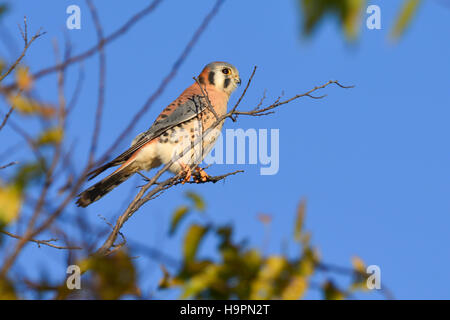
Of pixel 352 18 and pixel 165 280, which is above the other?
pixel 352 18

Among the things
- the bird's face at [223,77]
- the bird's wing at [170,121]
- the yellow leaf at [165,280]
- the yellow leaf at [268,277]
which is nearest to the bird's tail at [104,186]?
the bird's wing at [170,121]

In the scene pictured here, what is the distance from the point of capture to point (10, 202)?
1.33 m

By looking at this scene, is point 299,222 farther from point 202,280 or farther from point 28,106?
point 28,106

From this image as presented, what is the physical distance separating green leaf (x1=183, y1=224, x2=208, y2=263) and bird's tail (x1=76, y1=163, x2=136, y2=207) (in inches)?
121

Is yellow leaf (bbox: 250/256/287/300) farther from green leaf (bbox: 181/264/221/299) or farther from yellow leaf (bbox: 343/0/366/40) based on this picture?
yellow leaf (bbox: 343/0/366/40)

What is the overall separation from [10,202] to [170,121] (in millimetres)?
4039

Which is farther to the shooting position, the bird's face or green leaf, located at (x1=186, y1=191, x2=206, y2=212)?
the bird's face

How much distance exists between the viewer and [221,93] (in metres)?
6.04

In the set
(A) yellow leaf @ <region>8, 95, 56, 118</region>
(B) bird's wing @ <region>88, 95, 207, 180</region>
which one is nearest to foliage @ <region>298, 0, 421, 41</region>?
(A) yellow leaf @ <region>8, 95, 56, 118</region>

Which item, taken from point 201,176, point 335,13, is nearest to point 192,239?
point 335,13

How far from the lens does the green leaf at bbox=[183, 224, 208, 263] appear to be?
1.43m
